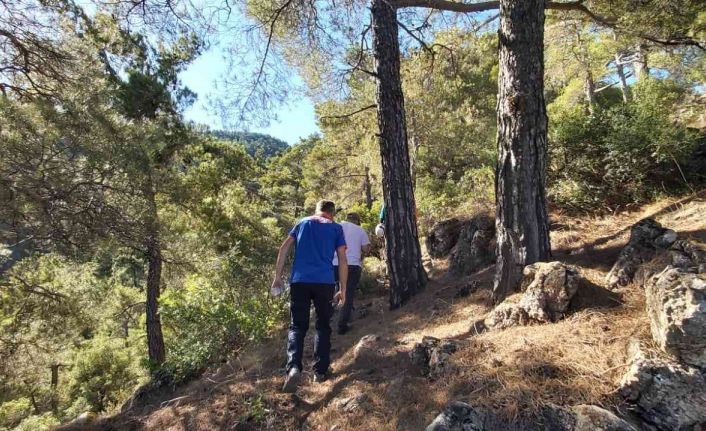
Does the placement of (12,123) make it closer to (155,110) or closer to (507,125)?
(155,110)

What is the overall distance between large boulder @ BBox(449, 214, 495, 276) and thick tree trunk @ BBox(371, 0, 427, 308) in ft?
3.37

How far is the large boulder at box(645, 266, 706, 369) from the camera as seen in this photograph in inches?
89.8

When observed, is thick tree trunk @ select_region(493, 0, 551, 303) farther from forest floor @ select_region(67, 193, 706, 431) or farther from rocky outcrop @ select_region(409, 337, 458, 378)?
rocky outcrop @ select_region(409, 337, 458, 378)

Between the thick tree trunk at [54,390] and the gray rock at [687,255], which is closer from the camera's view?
the gray rock at [687,255]

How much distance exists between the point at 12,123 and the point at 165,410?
4716 millimetres

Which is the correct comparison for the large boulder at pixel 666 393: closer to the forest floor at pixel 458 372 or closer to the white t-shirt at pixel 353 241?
the forest floor at pixel 458 372

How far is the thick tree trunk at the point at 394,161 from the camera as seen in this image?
595cm

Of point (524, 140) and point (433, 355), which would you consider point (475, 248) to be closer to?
point (524, 140)

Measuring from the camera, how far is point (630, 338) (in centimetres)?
265

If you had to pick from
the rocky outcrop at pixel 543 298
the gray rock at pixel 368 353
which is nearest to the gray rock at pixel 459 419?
the rocky outcrop at pixel 543 298

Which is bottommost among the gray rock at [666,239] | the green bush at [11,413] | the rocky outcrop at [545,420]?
the green bush at [11,413]

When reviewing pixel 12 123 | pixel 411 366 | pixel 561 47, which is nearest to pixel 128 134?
pixel 12 123

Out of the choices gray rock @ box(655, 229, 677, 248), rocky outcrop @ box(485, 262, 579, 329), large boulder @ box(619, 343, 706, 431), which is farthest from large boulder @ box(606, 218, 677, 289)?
large boulder @ box(619, 343, 706, 431)

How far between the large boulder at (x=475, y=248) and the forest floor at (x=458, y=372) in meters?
1.11
